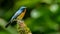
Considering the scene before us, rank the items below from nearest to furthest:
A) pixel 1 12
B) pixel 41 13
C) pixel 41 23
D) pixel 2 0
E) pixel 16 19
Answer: pixel 16 19 → pixel 41 13 → pixel 41 23 → pixel 1 12 → pixel 2 0

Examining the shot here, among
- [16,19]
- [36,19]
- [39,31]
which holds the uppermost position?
[16,19]

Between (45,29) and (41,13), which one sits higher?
(41,13)

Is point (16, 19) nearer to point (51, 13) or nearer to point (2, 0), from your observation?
point (51, 13)

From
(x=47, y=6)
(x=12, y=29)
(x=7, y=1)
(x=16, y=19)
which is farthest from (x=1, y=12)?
(x=16, y=19)

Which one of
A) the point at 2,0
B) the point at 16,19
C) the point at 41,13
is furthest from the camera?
the point at 2,0

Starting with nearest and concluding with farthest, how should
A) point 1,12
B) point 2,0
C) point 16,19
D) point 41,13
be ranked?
1. point 16,19
2. point 41,13
3. point 1,12
4. point 2,0

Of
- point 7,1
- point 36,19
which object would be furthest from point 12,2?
point 36,19

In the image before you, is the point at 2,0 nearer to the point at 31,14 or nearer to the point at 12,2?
the point at 12,2

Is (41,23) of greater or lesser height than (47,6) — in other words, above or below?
below

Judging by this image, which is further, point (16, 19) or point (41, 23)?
point (41, 23)
